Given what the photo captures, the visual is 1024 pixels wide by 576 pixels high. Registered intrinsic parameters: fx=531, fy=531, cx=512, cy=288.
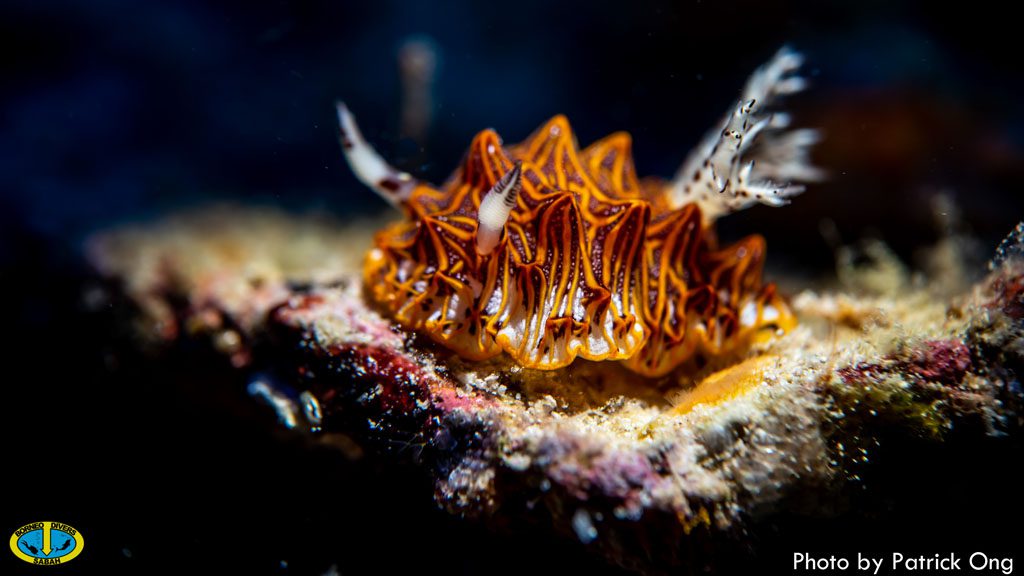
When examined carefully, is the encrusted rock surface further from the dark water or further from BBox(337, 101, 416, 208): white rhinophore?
BBox(337, 101, 416, 208): white rhinophore

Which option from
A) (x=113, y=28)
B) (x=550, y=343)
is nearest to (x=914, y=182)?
(x=550, y=343)

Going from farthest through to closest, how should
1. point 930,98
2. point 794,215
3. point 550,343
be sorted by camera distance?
1. point 794,215
2. point 930,98
3. point 550,343

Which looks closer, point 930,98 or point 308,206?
point 930,98

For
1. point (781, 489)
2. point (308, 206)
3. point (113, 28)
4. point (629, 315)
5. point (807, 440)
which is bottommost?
point (781, 489)

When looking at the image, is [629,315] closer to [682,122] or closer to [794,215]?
[682,122]

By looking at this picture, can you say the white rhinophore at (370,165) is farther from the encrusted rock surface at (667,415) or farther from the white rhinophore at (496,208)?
the white rhinophore at (496,208)

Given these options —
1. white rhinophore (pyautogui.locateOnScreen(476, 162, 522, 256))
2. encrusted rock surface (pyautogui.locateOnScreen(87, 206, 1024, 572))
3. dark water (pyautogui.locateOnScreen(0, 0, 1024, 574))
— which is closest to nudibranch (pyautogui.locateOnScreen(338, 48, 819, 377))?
white rhinophore (pyautogui.locateOnScreen(476, 162, 522, 256))
